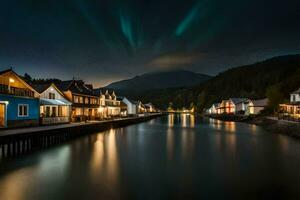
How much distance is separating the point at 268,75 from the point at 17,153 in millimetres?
194269

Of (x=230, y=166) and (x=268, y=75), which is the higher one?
(x=268, y=75)

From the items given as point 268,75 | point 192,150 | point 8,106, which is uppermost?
point 268,75

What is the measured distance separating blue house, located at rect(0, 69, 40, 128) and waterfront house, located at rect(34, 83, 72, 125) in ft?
10.7

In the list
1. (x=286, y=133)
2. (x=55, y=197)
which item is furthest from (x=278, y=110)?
(x=55, y=197)

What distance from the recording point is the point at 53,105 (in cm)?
4078

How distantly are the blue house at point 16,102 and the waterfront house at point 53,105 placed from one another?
10.7ft

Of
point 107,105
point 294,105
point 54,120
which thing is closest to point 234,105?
point 294,105

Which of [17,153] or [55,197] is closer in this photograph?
[55,197]

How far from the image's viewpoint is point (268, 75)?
19050cm

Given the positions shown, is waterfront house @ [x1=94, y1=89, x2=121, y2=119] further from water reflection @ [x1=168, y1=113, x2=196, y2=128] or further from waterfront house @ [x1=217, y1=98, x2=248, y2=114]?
waterfront house @ [x1=217, y1=98, x2=248, y2=114]

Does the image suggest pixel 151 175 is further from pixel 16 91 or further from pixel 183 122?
pixel 183 122

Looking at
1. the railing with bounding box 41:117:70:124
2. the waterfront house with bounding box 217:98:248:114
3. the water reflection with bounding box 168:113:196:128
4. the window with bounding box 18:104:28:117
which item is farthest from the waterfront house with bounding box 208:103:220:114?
the window with bounding box 18:104:28:117

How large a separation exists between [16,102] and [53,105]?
10.0 meters

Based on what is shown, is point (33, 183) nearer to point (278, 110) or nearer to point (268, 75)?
point (278, 110)
